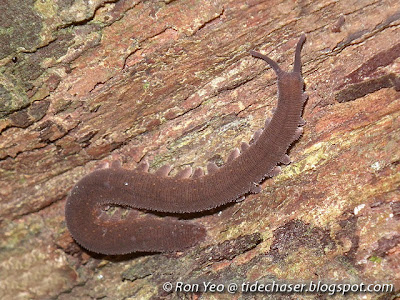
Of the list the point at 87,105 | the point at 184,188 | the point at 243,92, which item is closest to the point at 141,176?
the point at 184,188

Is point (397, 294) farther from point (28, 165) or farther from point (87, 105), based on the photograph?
point (28, 165)

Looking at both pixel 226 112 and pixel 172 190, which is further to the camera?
pixel 226 112

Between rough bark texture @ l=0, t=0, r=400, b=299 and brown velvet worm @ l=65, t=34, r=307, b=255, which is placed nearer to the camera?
rough bark texture @ l=0, t=0, r=400, b=299

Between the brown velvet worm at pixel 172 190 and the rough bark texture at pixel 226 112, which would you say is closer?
the rough bark texture at pixel 226 112

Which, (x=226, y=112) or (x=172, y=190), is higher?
(x=226, y=112)
